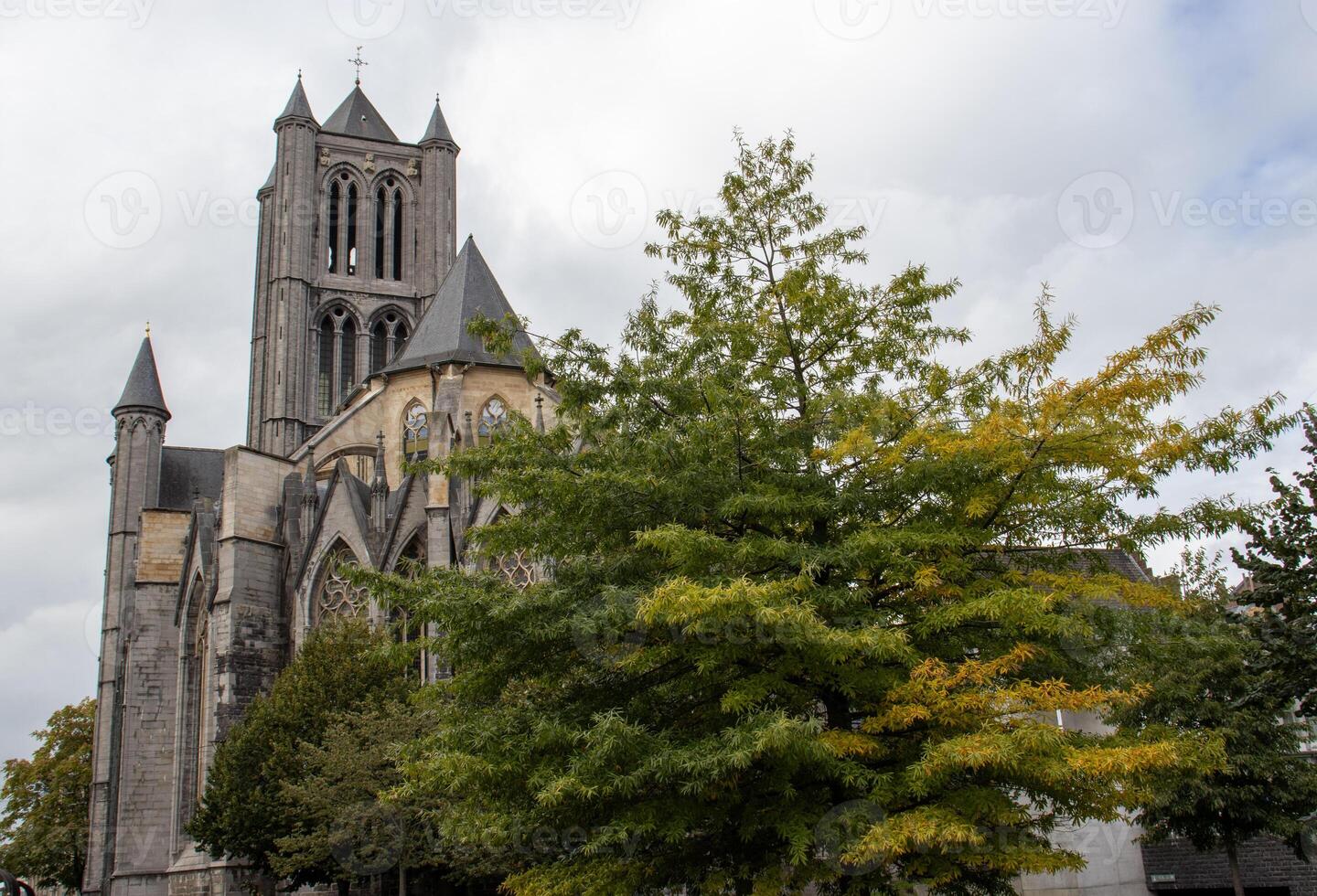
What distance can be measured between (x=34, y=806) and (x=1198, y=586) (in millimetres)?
48177

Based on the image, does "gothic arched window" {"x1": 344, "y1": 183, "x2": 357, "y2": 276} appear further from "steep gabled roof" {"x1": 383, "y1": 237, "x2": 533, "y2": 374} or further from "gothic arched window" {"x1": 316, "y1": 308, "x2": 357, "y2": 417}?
"steep gabled roof" {"x1": 383, "y1": 237, "x2": 533, "y2": 374}

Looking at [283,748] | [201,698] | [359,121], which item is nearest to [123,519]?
[201,698]

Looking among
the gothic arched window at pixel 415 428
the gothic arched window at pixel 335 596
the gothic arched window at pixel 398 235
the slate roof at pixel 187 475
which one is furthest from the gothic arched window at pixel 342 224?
the gothic arched window at pixel 335 596

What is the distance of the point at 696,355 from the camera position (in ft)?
41.7

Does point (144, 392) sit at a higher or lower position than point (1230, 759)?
higher

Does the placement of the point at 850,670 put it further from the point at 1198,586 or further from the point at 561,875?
the point at 1198,586

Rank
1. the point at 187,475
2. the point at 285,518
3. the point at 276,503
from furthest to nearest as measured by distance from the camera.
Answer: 1. the point at 187,475
2. the point at 276,503
3. the point at 285,518

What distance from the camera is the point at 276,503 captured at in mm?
34125

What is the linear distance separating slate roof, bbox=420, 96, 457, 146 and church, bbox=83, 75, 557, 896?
236 inches

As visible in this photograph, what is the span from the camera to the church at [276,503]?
31.6m

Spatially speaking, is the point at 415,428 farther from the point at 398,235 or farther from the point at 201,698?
the point at 398,235

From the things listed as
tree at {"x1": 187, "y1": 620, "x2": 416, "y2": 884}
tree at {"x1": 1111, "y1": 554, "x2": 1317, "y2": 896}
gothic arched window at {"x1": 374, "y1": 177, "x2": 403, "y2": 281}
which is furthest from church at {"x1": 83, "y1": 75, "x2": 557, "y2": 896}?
tree at {"x1": 1111, "y1": 554, "x2": 1317, "y2": 896}

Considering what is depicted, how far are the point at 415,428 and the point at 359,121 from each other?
1150 inches

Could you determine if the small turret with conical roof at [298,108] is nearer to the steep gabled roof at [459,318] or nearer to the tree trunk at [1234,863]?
the steep gabled roof at [459,318]
